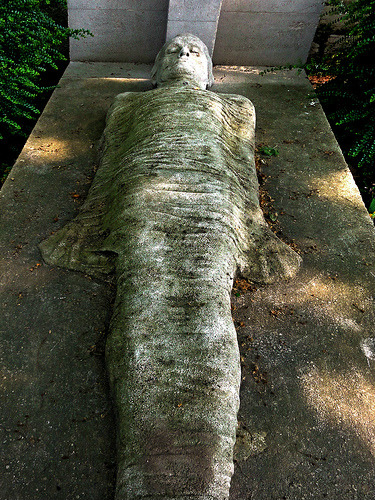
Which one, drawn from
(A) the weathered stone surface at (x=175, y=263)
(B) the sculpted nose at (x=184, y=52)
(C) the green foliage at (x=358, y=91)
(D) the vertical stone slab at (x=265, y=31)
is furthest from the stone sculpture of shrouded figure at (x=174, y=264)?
(D) the vertical stone slab at (x=265, y=31)

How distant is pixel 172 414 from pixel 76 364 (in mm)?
686

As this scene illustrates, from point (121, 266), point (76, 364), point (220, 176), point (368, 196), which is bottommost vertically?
point (368, 196)

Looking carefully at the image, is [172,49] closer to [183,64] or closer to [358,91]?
[183,64]

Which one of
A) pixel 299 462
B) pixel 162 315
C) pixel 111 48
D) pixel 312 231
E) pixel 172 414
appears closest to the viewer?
pixel 172 414

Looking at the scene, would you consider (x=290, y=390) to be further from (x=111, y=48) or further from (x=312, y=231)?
(x=111, y=48)

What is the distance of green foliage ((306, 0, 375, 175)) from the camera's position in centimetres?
404

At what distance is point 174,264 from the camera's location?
7.73 ft

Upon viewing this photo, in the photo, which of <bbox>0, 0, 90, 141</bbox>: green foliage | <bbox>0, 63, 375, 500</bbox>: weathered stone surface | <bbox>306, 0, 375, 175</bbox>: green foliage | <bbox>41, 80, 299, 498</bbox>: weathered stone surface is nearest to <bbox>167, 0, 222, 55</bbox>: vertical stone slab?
<bbox>306, 0, 375, 175</bbox>: green foliage

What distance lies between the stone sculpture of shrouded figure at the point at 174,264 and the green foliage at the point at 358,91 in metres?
1.15

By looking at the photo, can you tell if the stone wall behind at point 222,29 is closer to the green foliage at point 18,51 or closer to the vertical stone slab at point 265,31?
the vertical stone slab at point 265,31

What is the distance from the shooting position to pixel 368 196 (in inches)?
172

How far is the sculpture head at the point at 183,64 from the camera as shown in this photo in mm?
4086

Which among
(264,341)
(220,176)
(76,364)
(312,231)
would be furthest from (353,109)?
(76,364)

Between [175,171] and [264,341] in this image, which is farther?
[175,171]
